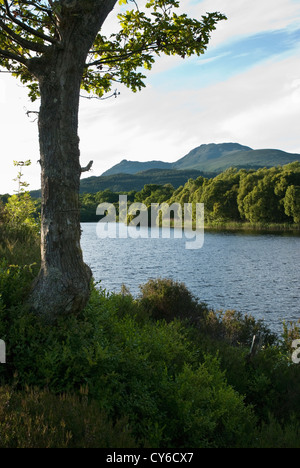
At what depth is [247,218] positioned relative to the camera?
8319 centimetres

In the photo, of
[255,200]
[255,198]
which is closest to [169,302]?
[255,198]

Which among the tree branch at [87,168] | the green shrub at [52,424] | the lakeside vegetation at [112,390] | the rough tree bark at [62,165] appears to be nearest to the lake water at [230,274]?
the tree branch at [87,168]

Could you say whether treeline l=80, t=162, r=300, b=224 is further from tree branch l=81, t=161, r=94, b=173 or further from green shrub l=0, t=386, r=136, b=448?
green shrub l=0, t=386, r=136, b=448

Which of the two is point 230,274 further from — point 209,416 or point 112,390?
point 112,390

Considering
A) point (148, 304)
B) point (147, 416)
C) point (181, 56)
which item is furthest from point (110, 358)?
point (148, 304)

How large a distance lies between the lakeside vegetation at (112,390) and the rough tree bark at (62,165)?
0.41 m

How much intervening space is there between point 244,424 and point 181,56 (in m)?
6.55

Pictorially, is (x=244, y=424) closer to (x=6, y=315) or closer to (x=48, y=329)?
(x=48, y=329)

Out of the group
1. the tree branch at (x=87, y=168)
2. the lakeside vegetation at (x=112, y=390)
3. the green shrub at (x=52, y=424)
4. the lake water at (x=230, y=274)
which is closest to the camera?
the green shrub at (x=52, y=424)

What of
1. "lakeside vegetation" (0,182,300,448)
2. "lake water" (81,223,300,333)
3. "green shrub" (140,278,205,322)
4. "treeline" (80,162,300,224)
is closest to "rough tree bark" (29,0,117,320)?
"lakeside vegetation" (0,182,300,448)

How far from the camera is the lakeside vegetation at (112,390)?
11.8ft

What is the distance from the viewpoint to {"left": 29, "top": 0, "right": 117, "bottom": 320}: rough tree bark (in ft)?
18.4

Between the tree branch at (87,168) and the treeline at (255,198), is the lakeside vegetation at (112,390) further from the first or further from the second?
the treeline at (255,198)

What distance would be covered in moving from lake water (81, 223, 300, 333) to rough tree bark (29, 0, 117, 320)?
655 centimetres
